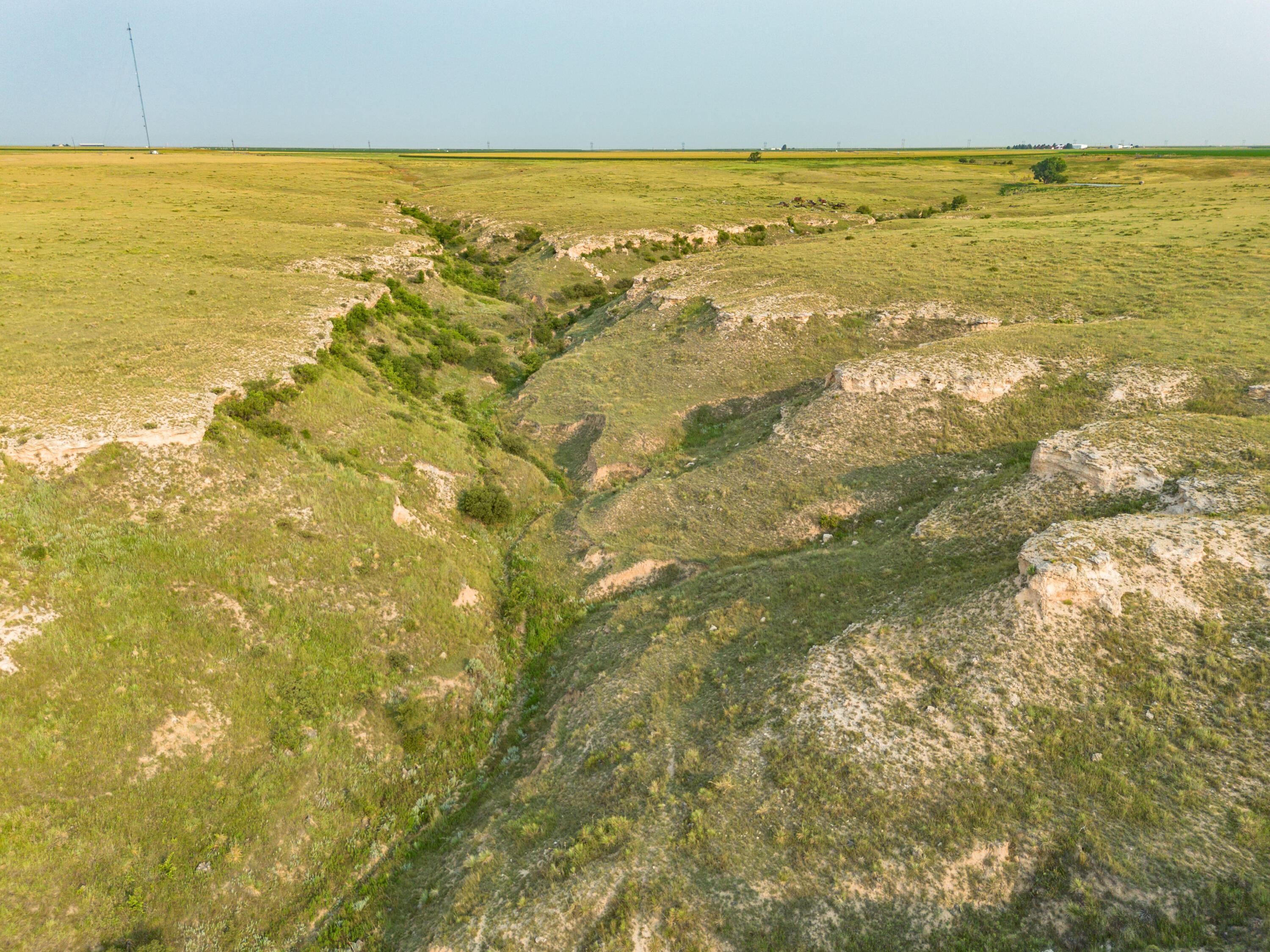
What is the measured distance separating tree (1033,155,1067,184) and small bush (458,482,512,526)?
145 metres

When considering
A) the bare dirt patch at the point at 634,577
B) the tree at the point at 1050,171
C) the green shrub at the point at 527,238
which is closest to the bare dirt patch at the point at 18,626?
the bare dirt patch at the point at 634,577

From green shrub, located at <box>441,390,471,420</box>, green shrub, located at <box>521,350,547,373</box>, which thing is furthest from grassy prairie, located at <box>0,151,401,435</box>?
green shrub, located at <box>521,350,547,373</box>

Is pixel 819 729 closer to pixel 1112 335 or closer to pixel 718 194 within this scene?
pixel 1112 335

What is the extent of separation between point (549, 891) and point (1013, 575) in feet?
56.8

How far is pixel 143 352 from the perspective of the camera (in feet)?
115

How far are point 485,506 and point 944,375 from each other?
91.6 feet

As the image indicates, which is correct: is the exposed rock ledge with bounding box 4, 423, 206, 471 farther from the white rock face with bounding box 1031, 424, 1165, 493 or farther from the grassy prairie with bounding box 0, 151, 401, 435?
the white rock face with bounding box 1031, 424, 1165, 493

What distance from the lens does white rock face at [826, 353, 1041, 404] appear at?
120 feet

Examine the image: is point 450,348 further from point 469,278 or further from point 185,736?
point 185,736

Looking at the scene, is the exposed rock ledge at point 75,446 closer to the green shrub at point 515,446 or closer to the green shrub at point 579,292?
the green shrub at point 515,446

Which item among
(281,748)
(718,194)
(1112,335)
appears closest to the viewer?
(281,748)

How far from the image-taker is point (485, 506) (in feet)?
115

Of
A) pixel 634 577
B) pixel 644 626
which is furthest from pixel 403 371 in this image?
pixel 644 626

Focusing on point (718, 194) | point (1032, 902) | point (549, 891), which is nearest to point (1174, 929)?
point (1032, 902)
